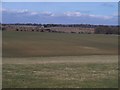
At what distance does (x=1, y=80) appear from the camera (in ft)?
41.6

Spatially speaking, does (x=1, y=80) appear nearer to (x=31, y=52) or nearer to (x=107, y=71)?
(x=107, y=71)

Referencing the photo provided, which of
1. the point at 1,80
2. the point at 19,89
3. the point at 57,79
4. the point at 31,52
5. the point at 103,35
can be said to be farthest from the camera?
the point at 103,35

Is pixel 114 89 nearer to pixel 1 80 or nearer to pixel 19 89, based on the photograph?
pixel 19 89

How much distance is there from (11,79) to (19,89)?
81.6 inches

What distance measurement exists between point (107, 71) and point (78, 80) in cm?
291

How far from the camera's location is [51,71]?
15906mm

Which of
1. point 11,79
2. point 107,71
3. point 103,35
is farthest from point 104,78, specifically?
point 103,35

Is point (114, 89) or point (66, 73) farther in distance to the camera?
point (66, 73)

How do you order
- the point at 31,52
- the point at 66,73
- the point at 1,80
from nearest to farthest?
the point at 1,80 < the point at 66,73 < the point at 31,52

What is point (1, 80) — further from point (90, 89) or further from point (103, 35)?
point (103, 35)

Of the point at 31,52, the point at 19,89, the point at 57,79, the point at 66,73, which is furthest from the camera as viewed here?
the point at 31,52

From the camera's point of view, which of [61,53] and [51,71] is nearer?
[51,71]

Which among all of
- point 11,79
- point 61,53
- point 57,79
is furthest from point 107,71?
point 61,53

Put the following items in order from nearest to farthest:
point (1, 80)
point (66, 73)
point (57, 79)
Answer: point (1, 80) → point (57, 79) → point (66, 73)
